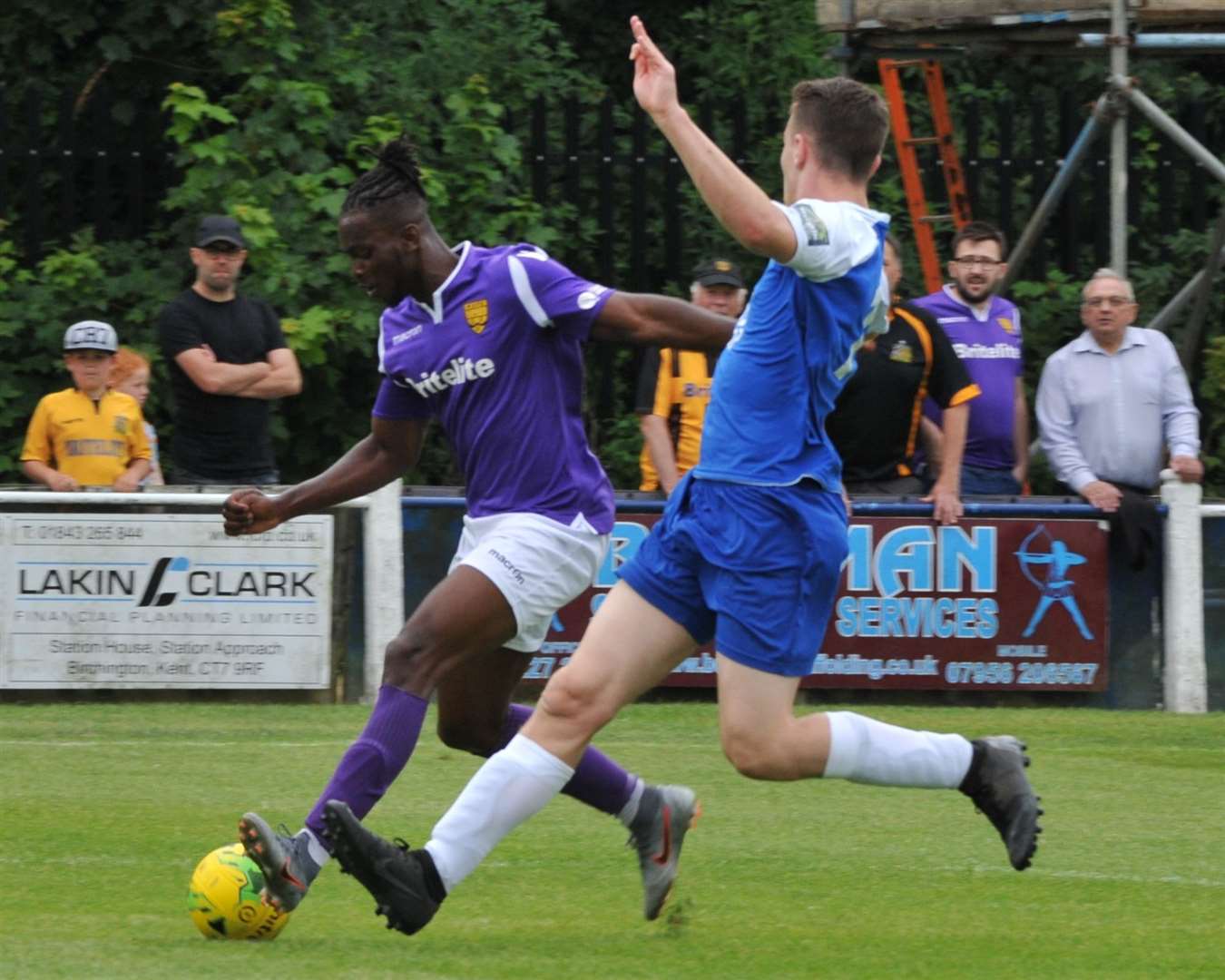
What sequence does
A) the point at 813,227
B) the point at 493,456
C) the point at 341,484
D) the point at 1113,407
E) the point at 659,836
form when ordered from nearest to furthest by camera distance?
1. the point at 813,227
2. the point at 493,456
3. the point at 659,836
4. the point at 341,484
5. the point at 1113,407

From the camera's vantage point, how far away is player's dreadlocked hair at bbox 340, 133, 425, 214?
597cm

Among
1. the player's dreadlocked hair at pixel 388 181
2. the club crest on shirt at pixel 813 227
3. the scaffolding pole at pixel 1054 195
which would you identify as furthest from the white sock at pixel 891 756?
the scaffolding pole at pixel 1054 195

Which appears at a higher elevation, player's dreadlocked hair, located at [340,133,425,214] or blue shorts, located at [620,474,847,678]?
player's dreadlocked hair, located at [340,133,425,214]

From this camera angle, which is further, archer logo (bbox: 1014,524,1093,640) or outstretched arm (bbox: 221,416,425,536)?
archer logo (bbox: 1014,524,1093,640)

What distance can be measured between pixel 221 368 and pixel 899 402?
3.12 meters

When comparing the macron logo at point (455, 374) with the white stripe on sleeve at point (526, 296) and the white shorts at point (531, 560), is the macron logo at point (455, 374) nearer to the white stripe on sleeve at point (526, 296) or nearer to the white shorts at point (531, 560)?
the white stripe on sleeve at point (526, 296)

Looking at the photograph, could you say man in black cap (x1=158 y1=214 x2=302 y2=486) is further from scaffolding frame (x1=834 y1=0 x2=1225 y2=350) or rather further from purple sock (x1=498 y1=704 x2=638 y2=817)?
purple sock (x1=498 y1=704 x2=638 y2=817)

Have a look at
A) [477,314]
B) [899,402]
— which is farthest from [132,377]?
[477,314]

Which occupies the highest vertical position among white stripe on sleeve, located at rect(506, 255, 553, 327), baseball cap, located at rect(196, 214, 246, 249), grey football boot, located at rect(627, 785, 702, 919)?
baseball cap, located at rect(196, 214, 246, 249)

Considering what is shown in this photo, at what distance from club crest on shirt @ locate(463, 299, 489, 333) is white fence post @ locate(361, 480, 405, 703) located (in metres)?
4.83

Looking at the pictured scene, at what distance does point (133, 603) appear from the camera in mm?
10617

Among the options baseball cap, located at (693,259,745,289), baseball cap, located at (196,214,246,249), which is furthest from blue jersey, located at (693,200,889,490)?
baseball cap, located at (196,214,246,249)

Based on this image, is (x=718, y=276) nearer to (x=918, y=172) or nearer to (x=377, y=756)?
(x=918, y=172)

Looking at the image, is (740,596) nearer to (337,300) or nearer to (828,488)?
(828,488)
